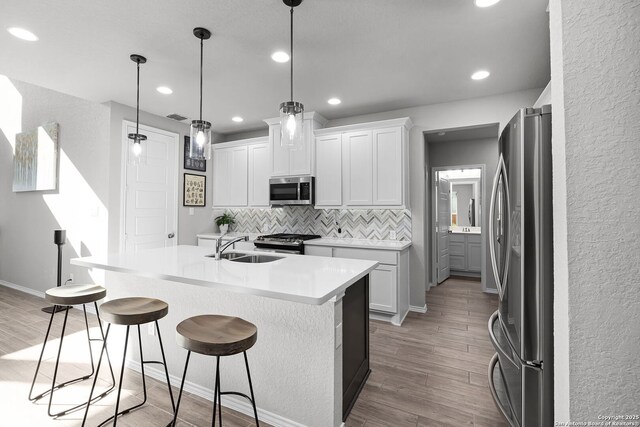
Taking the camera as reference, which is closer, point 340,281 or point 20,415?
point 340,281

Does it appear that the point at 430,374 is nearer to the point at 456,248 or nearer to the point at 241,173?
the point at 241,173

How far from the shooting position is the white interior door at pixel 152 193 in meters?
4.01

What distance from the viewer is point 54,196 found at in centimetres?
441

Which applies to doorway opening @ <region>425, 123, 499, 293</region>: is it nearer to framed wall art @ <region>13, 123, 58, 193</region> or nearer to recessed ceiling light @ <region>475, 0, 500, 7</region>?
recessed ceiling light @ <region>475, 0, 500, 7</region>

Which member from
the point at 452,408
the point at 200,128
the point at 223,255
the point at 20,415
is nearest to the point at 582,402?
the point at 452,408

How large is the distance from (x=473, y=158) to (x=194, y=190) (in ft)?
15.5

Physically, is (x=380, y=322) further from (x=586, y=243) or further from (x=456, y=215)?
(x=456, y=215)

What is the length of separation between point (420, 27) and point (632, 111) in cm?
169

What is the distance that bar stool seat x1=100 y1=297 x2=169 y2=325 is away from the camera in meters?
1.71

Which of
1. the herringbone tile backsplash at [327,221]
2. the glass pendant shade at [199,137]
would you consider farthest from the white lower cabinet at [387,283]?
the glass pendant shade at [199,137]

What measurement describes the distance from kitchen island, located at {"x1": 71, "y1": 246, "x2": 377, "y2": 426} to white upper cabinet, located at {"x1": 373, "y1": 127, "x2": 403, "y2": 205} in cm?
171

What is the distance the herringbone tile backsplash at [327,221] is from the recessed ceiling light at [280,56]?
2.29 m

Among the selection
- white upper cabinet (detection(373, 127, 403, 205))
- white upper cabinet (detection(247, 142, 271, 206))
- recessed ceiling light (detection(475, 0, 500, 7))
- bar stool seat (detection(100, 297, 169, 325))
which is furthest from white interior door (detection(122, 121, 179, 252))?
recessed ceiling light (detection(475, 0, 500, 7))

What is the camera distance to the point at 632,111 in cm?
99
